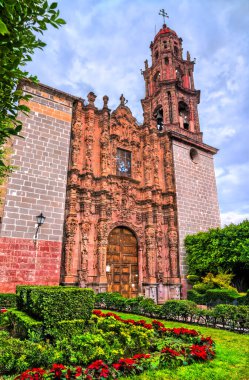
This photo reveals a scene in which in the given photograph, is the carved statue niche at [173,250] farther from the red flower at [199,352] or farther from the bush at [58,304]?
the red flower at [199,352]

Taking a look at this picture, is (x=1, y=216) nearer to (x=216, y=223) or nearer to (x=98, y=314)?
(x=98, y=314)

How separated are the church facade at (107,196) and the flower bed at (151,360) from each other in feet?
25.3

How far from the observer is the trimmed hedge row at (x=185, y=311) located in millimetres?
8634

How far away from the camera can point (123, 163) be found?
19375mm

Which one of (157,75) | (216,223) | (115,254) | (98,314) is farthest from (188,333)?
(157,75)

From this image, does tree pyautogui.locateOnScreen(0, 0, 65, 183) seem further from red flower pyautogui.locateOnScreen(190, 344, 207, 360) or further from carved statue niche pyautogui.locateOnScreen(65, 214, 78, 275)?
carved statue niche pyautogui.locateOnScreen(65, 214, 78, 275)

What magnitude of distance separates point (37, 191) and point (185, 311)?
9.31 meters

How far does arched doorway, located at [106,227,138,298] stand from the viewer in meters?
16.2

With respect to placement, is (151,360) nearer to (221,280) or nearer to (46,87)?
(221,280)

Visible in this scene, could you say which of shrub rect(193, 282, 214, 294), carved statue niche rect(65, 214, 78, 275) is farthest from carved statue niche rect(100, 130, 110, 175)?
shrub rect(193, 282, 214, 294)

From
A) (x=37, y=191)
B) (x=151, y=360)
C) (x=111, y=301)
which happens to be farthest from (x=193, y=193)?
(x=151, y=360)

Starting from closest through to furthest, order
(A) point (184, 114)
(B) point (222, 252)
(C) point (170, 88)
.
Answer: (B) point (222, 252) → (C) point (170, 88) → (A) point (184, 114)

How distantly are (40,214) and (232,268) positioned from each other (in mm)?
11952

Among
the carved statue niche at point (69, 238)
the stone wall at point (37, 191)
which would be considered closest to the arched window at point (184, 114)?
the stone wall at point (37, 191)
